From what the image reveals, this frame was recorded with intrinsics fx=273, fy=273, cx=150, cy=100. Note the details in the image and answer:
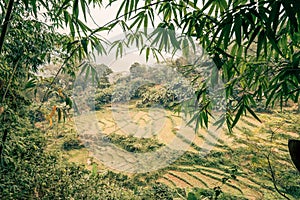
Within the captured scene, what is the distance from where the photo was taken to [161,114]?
336 centimetres

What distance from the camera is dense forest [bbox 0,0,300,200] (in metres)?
0.70

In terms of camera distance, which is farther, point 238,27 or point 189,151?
point 189,151

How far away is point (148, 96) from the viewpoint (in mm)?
2395

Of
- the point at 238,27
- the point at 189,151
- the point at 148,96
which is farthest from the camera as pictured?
the point at 189,151

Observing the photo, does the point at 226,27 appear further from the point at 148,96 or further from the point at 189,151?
the point at 189,151

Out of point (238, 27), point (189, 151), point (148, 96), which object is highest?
point (238, 27)

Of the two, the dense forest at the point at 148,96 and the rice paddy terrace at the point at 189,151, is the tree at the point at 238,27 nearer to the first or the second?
the dense forest at the point at 148,96

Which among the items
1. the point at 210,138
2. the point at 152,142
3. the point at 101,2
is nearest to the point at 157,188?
the point at 152,142

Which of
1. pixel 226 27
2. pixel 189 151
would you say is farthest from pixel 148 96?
pixel 189 151

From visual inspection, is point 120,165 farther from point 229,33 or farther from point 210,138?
point 229,33

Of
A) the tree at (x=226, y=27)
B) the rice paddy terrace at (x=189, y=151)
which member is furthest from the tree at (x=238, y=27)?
the rice paddy terrace at (x=189, y=151)

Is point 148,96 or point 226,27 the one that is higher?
point 226,27

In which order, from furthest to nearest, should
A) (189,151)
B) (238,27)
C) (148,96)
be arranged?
(189,151), (148,96), (238,27)

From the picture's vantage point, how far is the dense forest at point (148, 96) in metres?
0.70
